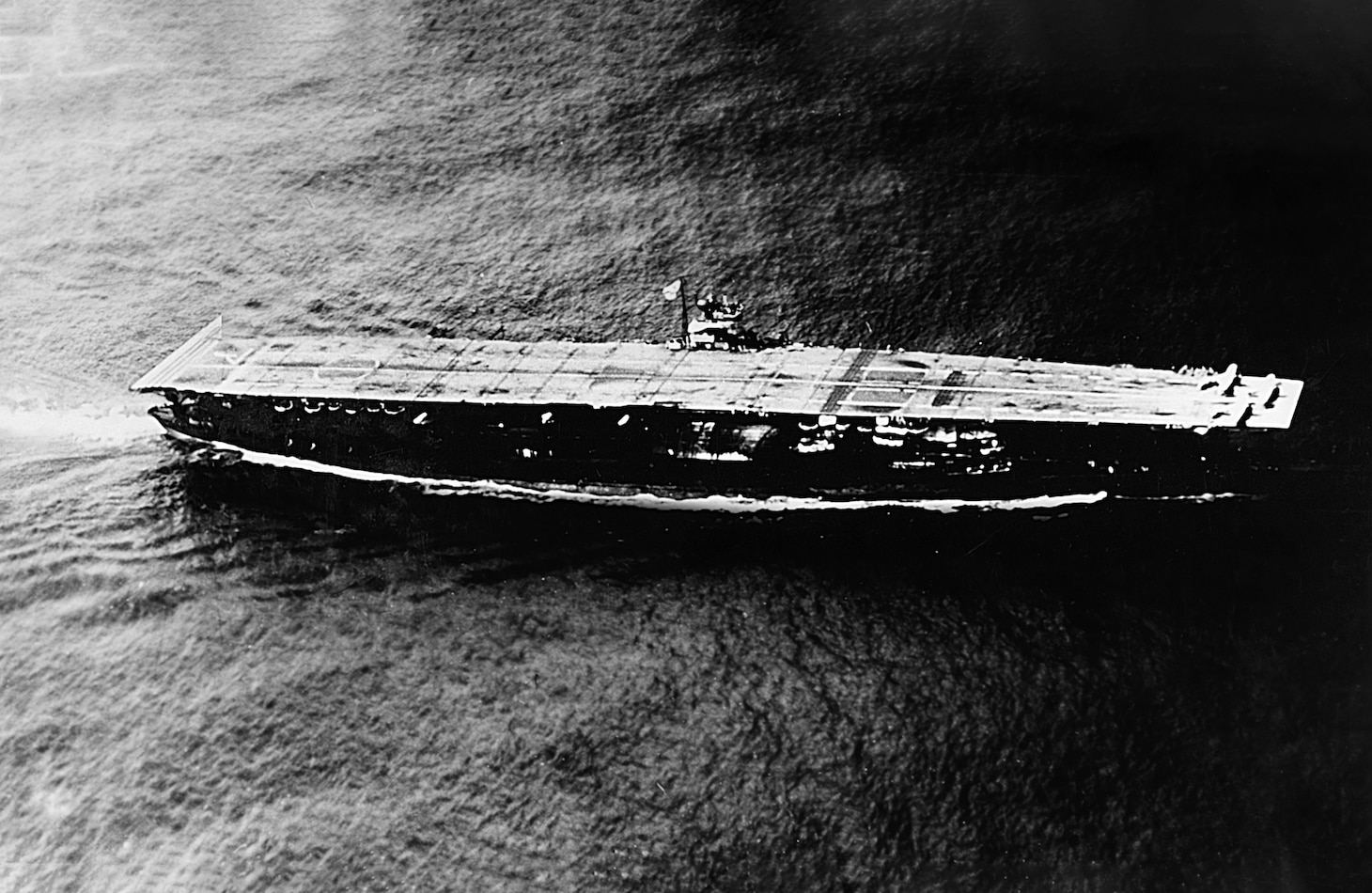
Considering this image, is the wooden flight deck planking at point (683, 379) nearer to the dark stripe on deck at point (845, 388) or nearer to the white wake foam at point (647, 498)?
the dark stripe on deck at point (845, 388)

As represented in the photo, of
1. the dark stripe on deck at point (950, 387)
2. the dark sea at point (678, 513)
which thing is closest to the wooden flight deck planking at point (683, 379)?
the dark stripe on deck at point (950, 387)

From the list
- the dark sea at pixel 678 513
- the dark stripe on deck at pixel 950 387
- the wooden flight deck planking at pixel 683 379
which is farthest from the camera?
the dark stripe on deck at pixel 950 387

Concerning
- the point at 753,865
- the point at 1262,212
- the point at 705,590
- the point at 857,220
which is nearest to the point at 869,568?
the point at 705,590

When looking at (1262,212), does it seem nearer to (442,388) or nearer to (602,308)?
(602,308)

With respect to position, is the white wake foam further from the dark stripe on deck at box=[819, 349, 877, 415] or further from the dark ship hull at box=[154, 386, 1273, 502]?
the dark stripe on deck at box=[819, 349, 877, 415]

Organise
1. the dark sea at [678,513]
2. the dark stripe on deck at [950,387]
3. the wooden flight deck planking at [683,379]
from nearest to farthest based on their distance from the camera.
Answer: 1. the dark sea at [678,513]
2. the wooden flight deck planking at [683,379]
3. the dark stripe on deck at [950,387]

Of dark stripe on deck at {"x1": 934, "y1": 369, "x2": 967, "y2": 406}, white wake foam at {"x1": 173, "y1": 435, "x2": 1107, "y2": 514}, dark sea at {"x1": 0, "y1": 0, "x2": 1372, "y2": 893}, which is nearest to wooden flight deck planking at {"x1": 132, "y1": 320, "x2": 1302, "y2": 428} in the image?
dark stripe on deck at {"x1": 934, "y1": 369, "x2": 967, "y2": 406}
